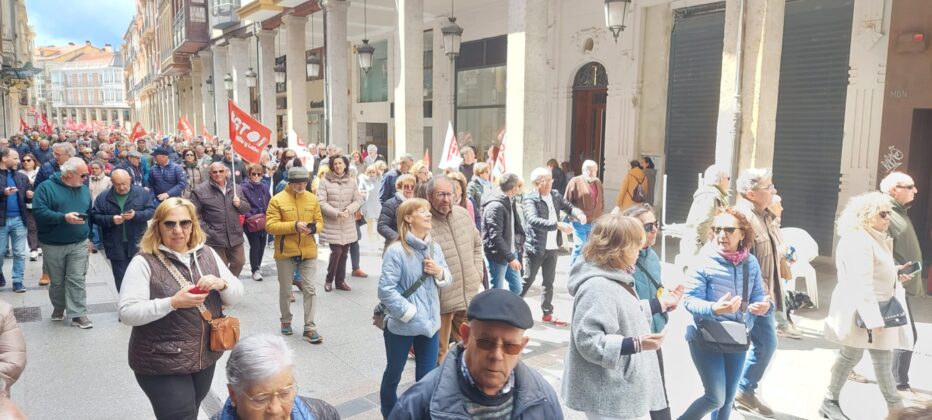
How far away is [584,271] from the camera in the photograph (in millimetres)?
3205

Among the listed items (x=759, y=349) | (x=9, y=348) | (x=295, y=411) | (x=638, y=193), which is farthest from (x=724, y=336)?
(x=638, y=193)

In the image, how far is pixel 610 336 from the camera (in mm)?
2988

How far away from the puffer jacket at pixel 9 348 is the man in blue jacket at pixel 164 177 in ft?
22.6

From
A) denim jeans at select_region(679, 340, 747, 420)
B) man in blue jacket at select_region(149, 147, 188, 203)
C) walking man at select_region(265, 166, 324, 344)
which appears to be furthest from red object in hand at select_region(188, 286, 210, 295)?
man in blue jacket at select_region(149, 147, 188, 203)

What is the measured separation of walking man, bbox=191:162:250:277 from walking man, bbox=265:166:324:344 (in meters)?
0.97

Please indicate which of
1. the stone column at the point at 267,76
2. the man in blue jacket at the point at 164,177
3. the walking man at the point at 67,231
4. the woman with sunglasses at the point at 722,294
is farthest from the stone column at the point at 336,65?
the woman with sunglasses at the point at 722,294

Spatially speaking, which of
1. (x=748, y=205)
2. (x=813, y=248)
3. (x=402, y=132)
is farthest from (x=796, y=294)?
(x=402, y=132)

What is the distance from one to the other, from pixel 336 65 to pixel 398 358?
43.3ft

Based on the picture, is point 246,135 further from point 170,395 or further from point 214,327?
point 170,395

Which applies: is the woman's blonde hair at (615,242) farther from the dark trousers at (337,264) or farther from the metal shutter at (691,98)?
the metal shutter at (691,98)

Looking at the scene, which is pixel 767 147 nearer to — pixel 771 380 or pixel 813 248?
pixel 813 248

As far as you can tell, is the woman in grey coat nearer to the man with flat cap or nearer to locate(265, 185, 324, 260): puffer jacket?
the man with flat cap

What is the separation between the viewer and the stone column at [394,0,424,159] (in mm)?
13039

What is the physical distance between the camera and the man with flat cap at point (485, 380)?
6.83ft
